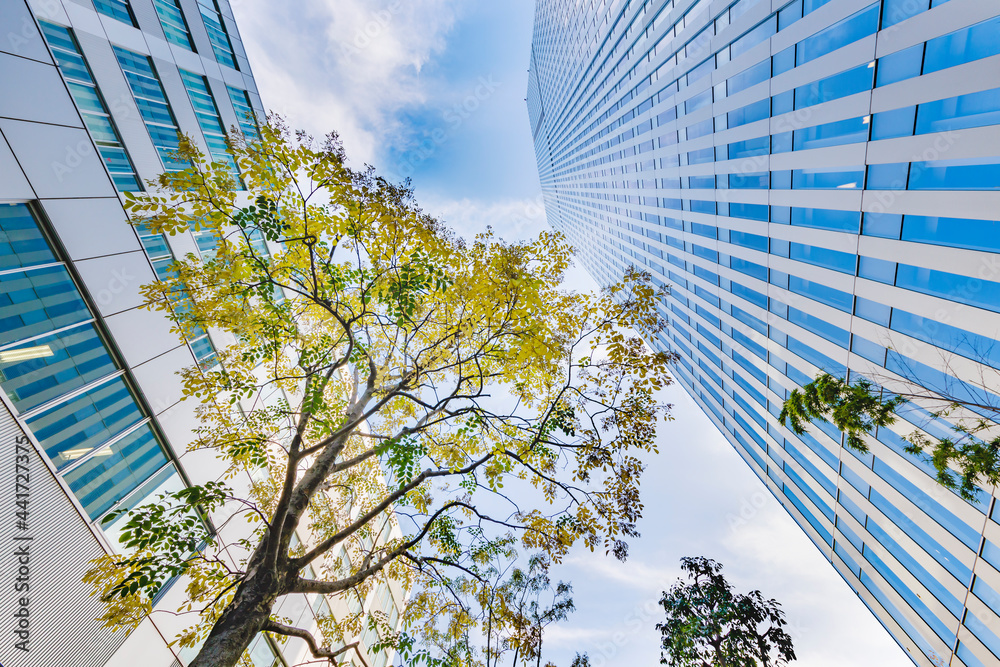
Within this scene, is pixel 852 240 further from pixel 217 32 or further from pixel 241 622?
pixel 217 32

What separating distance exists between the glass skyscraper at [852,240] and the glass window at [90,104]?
55.2ft

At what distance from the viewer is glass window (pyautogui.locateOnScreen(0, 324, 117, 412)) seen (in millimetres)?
6480

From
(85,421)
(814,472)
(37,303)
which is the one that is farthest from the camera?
(814,472)

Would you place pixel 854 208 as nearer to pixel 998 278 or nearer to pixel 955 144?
pixel 955 144

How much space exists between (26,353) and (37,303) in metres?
1.04

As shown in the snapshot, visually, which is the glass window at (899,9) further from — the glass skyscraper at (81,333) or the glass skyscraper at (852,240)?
the glass skyscraper at (81,333)

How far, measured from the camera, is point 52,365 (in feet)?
23.2

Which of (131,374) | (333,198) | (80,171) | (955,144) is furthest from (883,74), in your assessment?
(131,374)

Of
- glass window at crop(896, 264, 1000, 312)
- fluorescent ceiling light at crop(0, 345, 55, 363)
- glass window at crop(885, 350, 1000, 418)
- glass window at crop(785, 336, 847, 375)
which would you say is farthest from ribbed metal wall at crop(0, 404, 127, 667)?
glass window at crop(785, 336, 847, 375)

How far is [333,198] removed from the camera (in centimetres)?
644

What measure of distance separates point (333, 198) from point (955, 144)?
14.0 metres

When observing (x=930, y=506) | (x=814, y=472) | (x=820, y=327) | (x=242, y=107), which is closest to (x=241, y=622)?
(x=242, y=107)

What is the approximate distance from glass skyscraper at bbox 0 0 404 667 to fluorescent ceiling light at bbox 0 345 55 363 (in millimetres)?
36

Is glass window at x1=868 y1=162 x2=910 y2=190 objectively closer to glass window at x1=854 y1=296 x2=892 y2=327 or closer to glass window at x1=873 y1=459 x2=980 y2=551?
glass window at x1=854 y1=296 x2=892 y2=327
